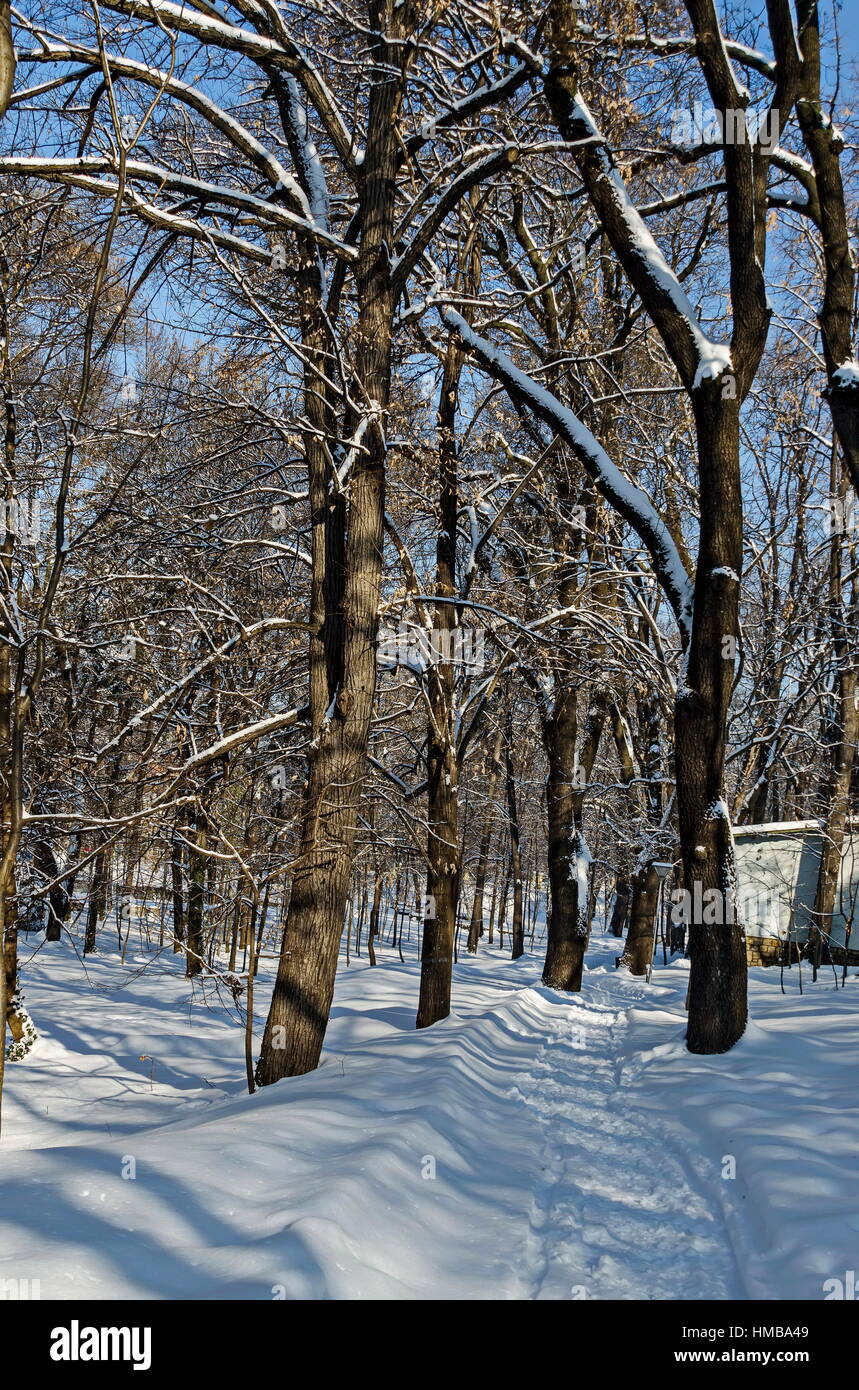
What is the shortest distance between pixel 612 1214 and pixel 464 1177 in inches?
30.0

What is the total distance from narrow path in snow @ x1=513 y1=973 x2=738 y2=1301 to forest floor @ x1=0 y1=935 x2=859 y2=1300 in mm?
16

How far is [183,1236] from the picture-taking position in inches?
125

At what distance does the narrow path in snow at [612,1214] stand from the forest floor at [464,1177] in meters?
0.02

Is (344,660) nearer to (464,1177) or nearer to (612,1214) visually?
(464,1177)

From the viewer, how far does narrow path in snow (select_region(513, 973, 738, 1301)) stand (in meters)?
3.56

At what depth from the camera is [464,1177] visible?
459 centimetres

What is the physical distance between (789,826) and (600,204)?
434 inches

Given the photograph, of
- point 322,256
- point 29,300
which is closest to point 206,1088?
point 322,256

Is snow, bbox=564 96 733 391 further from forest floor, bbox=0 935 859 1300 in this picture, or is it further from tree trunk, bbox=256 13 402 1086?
forest floor, bbox=0 935 859 1300

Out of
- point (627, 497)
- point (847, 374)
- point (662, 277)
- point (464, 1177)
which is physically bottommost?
point (464, 1177)

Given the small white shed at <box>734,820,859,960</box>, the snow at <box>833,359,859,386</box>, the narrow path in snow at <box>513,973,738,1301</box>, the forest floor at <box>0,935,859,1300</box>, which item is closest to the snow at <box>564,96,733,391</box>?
the snow at <box>833,359,859,386</box>

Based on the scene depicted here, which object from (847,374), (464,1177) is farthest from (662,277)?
(464,1177)

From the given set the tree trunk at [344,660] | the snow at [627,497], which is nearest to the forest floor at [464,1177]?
the tree trunk at [344,660]
